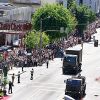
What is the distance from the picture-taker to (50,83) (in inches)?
2672

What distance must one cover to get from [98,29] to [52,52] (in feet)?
216

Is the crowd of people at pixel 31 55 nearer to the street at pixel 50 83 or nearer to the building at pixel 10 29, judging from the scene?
the street at pixel 50 83

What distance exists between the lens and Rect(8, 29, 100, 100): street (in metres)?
59.5

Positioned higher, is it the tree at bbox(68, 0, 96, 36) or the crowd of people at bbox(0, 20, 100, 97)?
the tree at bbox(68, 0, 96, 36)

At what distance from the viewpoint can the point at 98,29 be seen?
155m

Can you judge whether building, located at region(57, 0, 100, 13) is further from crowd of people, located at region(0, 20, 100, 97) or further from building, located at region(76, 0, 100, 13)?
crowd of people, located at region(0, 20, 100, 97)

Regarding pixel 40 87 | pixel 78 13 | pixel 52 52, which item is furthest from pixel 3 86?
pixel 78 13

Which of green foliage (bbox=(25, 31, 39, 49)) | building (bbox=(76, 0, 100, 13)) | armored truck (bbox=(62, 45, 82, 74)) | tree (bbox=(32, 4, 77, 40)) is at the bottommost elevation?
armored truck (bbox=(62, 45, 82, 74))

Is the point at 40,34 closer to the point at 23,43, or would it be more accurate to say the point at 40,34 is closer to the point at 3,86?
the point at 23,43

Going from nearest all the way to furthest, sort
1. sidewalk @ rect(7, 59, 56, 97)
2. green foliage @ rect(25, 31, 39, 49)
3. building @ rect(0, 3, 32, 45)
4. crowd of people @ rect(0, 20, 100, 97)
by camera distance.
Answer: sidewalk @ rect(7, 59, 56, 97) → crowd of people @ rect(0, 20, 100, 97) → green foliage @ rect(25, 31, 39, 49) → building @ rect(0, 3, 32, 45)

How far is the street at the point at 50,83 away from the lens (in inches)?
2344

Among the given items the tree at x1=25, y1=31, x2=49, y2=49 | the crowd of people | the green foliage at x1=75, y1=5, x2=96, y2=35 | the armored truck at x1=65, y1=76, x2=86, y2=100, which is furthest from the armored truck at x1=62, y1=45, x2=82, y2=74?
the green foliage at x1=75, y1=5, x2=96, y2=35

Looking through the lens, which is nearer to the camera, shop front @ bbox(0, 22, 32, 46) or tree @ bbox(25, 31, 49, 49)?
tree @ bbox(25, 31, 49, 49)

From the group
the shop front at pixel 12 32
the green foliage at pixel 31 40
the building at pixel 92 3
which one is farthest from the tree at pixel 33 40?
the building at pixel 92 3
